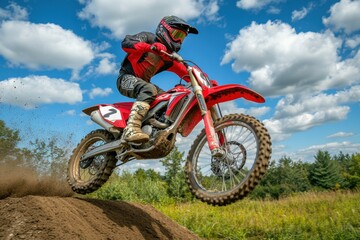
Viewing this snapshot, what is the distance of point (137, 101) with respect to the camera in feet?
17.9

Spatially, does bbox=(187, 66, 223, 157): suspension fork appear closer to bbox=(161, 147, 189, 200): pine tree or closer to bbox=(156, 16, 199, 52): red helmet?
bbox=(156, 16, 199, 52): red helmet

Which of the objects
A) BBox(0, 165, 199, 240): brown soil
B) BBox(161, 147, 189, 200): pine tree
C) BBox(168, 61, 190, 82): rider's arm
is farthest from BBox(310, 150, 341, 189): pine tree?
BBox(168, 61, 190, 82): rider's arm

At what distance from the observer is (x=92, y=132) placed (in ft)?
22.1

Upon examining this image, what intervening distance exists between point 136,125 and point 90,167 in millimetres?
1845

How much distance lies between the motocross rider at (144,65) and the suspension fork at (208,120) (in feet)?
2.27

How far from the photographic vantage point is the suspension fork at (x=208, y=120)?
14.8ft

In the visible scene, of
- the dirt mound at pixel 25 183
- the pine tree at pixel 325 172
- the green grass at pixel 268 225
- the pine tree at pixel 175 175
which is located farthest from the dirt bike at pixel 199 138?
the pine tree at pixel 325 172

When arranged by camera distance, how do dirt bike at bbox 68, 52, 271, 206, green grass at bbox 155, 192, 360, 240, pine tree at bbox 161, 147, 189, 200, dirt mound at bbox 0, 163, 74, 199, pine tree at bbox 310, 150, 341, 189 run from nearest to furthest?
dirt bike at bbox 68, 52, 271, 206 < dirt mound at bbox 0, 163, 74, 199 < green grass at bbox 155, 192, 360, 240 < pine tree at bbox 161, 147, 189, 200 < pine tree at bbox 310, 150, 341, 189

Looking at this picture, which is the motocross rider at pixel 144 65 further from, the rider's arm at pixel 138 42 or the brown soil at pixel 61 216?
the brown soil at pixel 61 216

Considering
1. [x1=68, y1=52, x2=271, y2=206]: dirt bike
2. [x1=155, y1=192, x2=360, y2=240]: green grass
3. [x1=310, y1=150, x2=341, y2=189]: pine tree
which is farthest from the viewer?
[x1=310, y1=150, x2=341, y2=189]: pine tree

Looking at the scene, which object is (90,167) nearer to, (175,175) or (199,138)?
(199,138)

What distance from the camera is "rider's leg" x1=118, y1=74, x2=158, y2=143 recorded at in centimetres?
515

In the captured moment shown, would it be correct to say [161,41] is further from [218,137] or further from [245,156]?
[245,156]

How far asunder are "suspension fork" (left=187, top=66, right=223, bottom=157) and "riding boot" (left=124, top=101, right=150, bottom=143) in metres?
0.95
